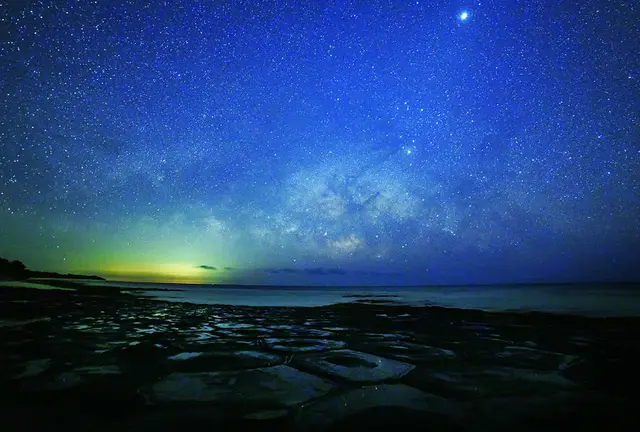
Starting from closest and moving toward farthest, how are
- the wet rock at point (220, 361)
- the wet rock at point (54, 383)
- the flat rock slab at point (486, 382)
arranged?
the wet rock at point (54, 383) < the flat rock slab at point (486, 382) < the wet rock at point (220, 361)

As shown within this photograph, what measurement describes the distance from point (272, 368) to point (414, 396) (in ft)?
6.83

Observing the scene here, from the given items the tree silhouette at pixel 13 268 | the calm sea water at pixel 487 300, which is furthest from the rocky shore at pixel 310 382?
the tree silhouette at pixel 13 268

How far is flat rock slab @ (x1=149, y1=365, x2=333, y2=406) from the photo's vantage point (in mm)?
3381

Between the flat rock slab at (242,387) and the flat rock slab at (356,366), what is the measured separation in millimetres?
447

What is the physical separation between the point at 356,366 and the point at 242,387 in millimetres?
1857

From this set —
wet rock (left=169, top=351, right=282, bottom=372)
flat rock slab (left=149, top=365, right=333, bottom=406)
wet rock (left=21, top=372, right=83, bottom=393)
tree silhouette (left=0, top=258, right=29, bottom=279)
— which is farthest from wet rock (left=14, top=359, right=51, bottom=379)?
tree silhouette (left=0, top=258, right=29, bottom=279)

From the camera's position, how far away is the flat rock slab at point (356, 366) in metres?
4.35

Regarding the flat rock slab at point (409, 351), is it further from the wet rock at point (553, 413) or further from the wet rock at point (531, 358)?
the wet rock at point (553, 413)

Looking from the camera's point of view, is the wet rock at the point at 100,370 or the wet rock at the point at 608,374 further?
the wet rock at the point at 100,370

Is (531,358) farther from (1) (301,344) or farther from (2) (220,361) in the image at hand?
(2) (220,361)

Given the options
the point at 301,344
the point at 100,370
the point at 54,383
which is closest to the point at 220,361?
the point at 100,370

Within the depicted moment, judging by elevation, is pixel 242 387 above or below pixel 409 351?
above

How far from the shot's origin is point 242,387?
148 inches

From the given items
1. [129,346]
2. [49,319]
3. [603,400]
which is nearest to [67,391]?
[129,346]
